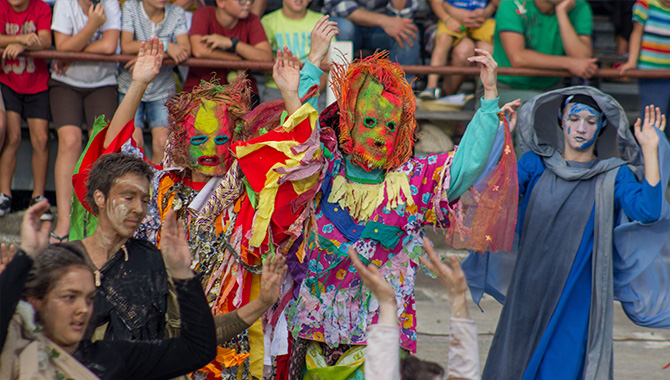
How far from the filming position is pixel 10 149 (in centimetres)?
564

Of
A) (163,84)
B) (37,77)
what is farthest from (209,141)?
(37,77)

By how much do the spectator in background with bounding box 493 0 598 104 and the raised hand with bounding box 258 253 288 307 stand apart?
12.0 feet

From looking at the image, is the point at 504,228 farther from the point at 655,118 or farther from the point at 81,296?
the point at 81,296

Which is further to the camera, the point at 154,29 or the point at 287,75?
the point at 154,29

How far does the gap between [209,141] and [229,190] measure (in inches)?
10.8

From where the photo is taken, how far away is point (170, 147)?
386 centimetres

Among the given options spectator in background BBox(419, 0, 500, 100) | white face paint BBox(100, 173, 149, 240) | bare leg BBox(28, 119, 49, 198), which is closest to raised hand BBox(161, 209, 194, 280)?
white face paint BBox(100, 173, 149, 240)

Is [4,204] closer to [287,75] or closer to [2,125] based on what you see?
[2,125]

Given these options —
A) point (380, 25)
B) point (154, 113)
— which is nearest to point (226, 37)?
point (154, 113)

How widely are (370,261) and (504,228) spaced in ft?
2.36

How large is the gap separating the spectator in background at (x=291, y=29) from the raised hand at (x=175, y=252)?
11.8 feet

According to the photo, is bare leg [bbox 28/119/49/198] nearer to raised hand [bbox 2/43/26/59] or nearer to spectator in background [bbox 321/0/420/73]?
raised hand [bbox 2/43/26/59]

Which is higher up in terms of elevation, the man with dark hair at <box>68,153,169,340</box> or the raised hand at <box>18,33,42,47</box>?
the raised hand at <box>18,33,42,47</box>

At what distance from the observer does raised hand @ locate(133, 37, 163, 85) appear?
12.3ft
